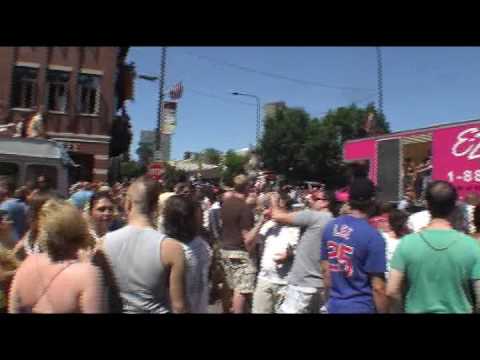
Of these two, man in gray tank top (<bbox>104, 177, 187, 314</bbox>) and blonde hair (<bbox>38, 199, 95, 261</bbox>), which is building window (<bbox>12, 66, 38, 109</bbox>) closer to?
man in gray tank top (<bbox>104, 177, 187, 314</bbox>)

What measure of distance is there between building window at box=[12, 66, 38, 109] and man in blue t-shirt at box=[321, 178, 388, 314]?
67.6ft

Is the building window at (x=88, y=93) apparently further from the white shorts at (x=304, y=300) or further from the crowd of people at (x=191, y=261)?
the white shorts at (x=304, y=300)

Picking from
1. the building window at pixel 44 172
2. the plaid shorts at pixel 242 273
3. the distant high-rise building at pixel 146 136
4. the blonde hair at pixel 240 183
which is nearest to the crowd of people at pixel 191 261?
the plaid shorts at pixel 242 273

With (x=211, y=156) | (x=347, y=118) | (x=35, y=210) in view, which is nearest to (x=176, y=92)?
(x=35, y=210)

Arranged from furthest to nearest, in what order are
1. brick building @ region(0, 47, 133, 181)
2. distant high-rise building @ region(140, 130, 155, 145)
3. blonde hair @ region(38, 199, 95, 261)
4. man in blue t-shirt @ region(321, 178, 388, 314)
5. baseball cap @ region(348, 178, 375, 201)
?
distant high-rise building @ region(140, 130, 155, 145)
brick building @ region(0, 47, 133, 181)
baseball cap @ region(348, 178, 375, 201)
man in blue t-shirt @ region(321, 178, 388, 314)
blonde hair @ region(38, 199, 95, 261)

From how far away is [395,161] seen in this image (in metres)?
9.70

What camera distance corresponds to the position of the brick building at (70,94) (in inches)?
840

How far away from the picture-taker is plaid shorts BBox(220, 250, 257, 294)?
5.60m

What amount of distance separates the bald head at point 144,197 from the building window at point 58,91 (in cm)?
2024

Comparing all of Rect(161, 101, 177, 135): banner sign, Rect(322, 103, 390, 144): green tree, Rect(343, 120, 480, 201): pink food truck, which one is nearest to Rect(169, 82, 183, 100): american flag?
Rect(161, 101, 177, 135): banner sign
